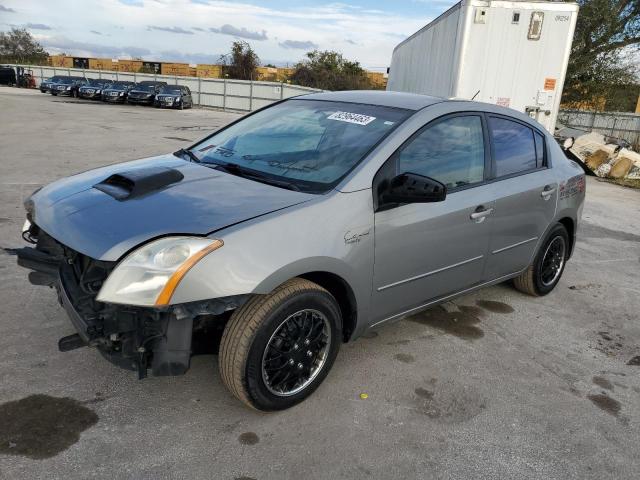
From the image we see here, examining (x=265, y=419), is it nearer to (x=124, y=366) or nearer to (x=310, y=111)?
(x=124, y=366)

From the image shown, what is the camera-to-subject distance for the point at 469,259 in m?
3.66

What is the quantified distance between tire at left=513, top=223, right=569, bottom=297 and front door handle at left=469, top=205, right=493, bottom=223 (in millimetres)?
1082

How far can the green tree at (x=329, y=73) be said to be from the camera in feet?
150

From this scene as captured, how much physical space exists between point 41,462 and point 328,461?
1.26 metres

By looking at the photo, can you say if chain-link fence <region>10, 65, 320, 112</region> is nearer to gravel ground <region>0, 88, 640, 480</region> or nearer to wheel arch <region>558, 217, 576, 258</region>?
wheel arch <region>558, 217, 576, 258</region>

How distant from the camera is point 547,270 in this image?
4746 mm

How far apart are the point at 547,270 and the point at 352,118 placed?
7.94 feet

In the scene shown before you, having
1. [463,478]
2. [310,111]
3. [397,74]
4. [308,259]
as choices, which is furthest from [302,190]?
[397,74]

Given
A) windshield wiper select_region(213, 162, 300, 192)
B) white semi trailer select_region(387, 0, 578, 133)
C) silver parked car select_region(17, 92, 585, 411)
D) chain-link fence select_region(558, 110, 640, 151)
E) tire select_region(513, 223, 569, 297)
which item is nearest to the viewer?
silver parked car select_region(17, 92, 585, 411)

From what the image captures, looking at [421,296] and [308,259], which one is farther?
[421,296]

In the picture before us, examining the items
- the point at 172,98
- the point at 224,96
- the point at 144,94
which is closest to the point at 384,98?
the point at 172,98

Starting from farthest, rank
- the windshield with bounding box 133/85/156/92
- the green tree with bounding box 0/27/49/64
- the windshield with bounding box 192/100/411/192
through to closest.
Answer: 1. the green tree with bounding box 0/27/49/64
2. the windshield with bounding box 133/85/156/92
3. the windshield with bounding box 192/100/411/192

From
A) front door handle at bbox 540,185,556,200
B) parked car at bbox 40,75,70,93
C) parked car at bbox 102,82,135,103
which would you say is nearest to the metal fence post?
parked car at bbox 102,82,135,103

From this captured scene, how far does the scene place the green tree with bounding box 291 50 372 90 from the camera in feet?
150
